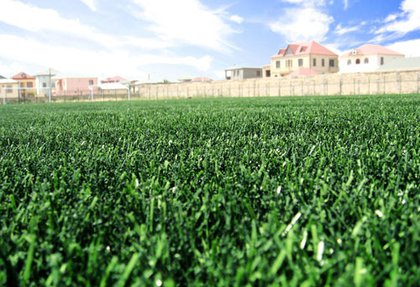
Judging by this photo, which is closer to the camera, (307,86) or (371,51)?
(307,86)

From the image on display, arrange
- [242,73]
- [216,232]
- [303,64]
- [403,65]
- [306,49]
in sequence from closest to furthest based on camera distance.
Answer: [216,232]
[403,65]
[303,64]
[306,49]
[242,73]

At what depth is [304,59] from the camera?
75.9 metres

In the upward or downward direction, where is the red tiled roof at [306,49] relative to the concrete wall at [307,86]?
upward

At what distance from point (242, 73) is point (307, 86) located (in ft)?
163

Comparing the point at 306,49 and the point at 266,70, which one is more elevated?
the point at 306,49

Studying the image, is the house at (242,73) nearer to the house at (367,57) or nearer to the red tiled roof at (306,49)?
the red tiled roof at (306,49)

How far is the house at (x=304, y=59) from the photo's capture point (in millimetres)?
75750

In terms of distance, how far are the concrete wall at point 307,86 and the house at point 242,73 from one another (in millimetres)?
36393

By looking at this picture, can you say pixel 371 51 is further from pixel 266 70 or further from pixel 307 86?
pixel 307 86

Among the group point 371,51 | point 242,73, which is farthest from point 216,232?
point 242,73

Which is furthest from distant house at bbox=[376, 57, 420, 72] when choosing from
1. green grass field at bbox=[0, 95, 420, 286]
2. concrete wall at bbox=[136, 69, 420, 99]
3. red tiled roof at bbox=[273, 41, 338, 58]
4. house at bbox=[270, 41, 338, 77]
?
green grass field at bbox=[0, 95, 420, 286]

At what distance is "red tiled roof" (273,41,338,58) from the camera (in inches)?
3004

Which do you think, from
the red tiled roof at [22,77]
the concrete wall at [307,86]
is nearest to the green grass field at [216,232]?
the concrete wall at [307,86]

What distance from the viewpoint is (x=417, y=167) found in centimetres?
211
